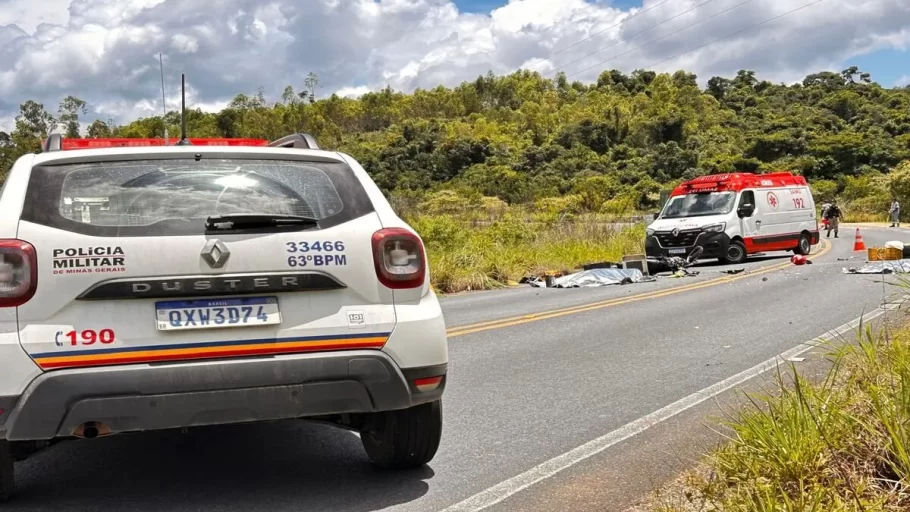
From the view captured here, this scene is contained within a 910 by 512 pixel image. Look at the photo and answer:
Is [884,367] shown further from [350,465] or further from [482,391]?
[350,465]

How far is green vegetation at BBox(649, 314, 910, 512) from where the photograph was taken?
3252 millimetres

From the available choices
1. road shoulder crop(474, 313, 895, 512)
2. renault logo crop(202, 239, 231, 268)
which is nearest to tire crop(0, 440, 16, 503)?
renault logo crop(202, 239, 231, 268)

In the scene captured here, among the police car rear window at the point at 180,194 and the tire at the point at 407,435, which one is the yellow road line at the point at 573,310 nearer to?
the tire at the point at 407,435

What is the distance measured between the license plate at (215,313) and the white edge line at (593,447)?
119 centimetres

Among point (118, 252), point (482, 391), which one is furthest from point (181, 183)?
point (482, 391)

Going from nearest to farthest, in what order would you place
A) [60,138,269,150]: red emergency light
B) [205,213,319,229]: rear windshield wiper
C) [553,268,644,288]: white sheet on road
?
[205,213,319,229]: rear windshield wiper, [60,138,269,150]: red emergency light, [553,268,644,288]: white sheet on road

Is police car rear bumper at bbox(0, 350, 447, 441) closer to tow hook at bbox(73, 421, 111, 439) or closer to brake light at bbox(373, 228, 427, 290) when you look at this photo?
tow hook at bbox(73, 421, 111, 439)

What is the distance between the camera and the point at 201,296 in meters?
3.56

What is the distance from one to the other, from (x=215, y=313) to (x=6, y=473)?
1267 mm

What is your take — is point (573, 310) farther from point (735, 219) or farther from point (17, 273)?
point (735, 219)

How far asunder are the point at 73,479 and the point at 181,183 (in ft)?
5.52

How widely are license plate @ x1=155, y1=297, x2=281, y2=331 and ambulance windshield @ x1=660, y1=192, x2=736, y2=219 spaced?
19737 mm

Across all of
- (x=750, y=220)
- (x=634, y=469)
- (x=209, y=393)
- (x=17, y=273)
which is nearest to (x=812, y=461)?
(x=634, y=469)

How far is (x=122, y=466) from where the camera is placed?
4535 mm
